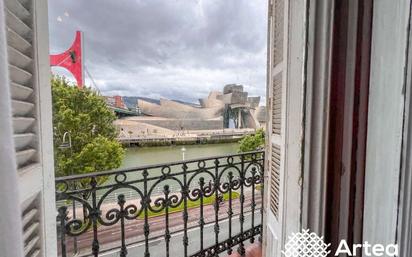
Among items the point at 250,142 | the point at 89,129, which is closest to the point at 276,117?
the point at 250,142

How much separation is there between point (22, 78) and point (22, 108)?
2.9 inches

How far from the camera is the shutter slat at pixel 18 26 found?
50cm

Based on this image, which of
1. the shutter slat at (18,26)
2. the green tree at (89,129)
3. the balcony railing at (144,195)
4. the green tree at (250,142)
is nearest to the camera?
the shutter slat at (18,26)

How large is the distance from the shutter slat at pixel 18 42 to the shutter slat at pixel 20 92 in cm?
9

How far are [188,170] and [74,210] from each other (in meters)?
0.70

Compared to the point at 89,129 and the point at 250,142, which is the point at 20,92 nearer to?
the point at 250,142

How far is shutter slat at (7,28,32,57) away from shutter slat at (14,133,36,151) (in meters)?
0.20

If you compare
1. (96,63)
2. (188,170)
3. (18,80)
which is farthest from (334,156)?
(96,63)

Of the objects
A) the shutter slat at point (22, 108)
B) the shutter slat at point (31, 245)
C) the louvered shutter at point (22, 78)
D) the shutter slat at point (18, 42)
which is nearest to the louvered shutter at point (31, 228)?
the shutter slat at point (31, 245)

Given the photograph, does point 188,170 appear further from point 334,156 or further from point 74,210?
point 334,156

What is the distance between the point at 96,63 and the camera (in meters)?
4.67

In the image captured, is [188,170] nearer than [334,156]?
No

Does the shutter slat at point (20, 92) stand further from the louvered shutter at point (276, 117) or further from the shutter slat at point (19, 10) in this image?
the louvered shutter at point (276, 117)

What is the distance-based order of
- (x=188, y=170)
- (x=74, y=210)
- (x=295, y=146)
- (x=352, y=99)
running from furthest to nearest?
(x=188, y=170) < (x=74, y=210) < (x=295, y=146) < (x=352, y=99)
